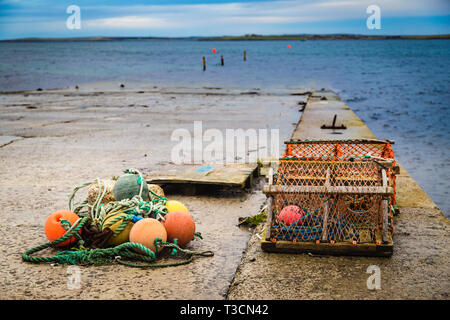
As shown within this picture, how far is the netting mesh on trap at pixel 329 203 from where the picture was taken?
12.6 ft

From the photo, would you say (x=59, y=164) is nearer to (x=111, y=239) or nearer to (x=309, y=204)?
(x=111, y=239)

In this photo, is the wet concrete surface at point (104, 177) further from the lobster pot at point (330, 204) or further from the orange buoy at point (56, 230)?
the lobster pot at point (330, 204)

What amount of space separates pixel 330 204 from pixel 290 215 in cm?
39

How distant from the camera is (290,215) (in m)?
4.04

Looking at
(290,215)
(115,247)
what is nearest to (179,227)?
(115,247)

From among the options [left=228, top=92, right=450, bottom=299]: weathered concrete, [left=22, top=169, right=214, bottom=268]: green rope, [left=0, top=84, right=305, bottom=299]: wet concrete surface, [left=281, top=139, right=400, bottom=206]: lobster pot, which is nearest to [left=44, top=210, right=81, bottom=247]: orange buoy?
[left=22, top=169, right=214, bottom=268]: green rope

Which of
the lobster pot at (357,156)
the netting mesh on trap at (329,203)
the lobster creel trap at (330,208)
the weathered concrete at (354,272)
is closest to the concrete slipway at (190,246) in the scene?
the weathered concrete at (354,272)

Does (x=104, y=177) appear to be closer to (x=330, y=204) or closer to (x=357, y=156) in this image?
(x=330, y=204)

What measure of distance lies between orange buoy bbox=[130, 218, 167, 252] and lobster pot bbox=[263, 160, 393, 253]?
0.92 metres

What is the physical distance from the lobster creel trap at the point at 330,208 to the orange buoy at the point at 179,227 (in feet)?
2.17

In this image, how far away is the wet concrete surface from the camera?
132 inches

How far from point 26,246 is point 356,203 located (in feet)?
10.0
